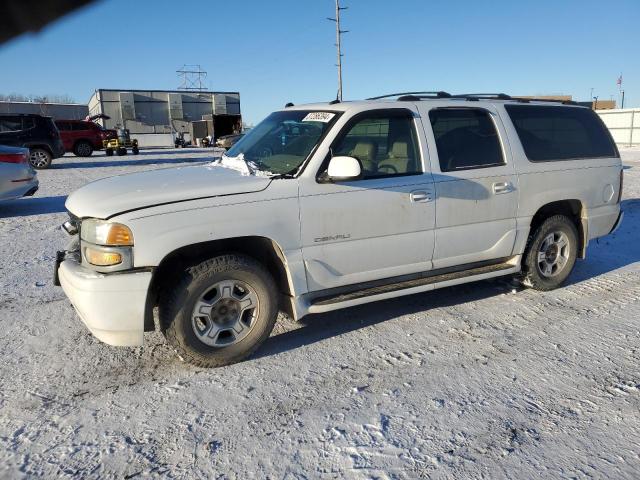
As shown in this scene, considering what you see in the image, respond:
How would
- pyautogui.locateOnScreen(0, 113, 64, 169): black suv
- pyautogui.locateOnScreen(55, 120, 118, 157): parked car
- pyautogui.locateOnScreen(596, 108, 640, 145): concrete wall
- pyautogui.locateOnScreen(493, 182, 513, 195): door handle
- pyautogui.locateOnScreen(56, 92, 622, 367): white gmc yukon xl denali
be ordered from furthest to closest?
1. pyautogui.locateOnScreen(596, 108, 640, 145): concrete wall
2. pyautogui.locateOnScreen(55, 120, 118, 157): parked car
3. pyautogui.locateOnScreen(0, 113, 64, 169): black suv
4. pyautogui.locateOnScreen(493, 182, 513, 195): door handle
5. pyautogui.locateOnScreen(56, 92, 622, 367): white gmc yukon xl denali

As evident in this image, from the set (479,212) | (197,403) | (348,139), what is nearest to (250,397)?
(197,403)

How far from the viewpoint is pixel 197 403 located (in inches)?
124

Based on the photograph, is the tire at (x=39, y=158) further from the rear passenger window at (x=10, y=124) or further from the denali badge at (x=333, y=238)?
the denali badge at (x=333, y=238)

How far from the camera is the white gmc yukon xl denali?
3311mm

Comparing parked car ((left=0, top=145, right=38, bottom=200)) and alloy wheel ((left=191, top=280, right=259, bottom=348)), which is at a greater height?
parked car ((left=0, top=145, right=38, bottom=200))

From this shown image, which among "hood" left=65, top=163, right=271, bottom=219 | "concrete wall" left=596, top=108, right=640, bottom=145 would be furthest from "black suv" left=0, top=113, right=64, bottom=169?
"concrete wall" left=596, top=108, right=640, bottom=145

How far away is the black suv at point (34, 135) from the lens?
1697 centimetres

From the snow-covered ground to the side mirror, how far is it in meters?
1.29

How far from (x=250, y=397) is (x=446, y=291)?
8.68 ft

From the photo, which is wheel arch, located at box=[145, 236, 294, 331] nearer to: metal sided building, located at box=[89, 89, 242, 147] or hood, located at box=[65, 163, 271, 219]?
hood, located at box=[65, 163, 271, 219]

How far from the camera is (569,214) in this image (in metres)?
5.33

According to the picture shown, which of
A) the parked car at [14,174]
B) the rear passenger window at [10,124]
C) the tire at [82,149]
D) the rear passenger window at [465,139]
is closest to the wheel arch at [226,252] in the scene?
the rear passenger window at [465,139]

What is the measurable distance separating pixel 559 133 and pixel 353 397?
3531mm

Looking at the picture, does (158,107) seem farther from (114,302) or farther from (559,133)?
(114,302)
